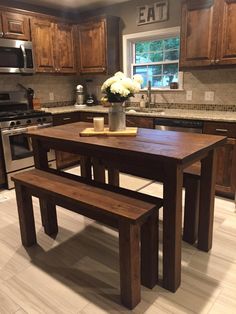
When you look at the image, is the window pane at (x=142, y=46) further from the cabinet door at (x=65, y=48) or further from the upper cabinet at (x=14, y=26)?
the upper cabinet at (x=14, y=26)

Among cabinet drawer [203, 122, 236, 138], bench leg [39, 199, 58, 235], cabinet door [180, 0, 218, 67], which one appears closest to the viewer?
bench leg [39, 199, 58, 235]

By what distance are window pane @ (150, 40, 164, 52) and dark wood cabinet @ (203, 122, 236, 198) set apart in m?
1.70

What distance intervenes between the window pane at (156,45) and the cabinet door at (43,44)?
154cm

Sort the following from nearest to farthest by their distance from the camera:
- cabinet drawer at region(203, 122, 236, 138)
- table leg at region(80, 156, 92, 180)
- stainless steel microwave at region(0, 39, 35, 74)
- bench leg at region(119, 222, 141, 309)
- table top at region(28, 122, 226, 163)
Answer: bench leg at region(119, 222, 141, 309)
table top at region(28, 122, 226, 163)
table leg at region(80, 156, 92, 180)
cabinet drawer at region(203, 122, 236, 138)
stainless steel microwave at region(0, 39, 35, 74)

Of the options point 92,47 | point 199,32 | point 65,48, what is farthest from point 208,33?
point 65,48

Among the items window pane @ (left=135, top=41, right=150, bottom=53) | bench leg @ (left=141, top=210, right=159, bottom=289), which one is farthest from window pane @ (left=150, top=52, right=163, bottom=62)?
bench leg @ (left=141, top=210, right=159, bottom=289)

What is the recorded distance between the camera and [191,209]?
2.16m

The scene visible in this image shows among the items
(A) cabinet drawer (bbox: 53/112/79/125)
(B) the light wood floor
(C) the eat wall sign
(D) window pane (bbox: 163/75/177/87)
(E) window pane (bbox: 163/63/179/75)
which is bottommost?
(B) the light wood floor

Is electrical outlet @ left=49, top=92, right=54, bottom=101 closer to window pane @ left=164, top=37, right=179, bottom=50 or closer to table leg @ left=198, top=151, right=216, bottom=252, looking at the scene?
window pane @ left=164, top=37, right=179, bottom=50

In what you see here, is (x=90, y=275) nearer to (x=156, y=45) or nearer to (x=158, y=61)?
(x=158, y=61)

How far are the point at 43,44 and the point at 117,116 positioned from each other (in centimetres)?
254

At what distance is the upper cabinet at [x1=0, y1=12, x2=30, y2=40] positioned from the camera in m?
3.43

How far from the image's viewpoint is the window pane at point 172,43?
12.5 ft

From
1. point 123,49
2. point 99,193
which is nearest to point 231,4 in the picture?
→ point 123,49
